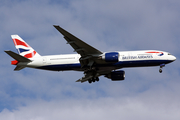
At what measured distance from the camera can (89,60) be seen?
47.7m

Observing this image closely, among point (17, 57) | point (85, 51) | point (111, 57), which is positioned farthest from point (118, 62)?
→ point (17, 57)

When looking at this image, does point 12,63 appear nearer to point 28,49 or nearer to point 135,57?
point 28,49

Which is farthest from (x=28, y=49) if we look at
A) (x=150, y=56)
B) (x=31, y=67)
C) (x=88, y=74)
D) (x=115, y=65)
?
(x=150, y=56)

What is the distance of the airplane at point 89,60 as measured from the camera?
151 ft

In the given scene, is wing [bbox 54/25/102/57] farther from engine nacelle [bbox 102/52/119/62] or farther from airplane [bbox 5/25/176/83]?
engine nacelle [bbox 102/52/119/62]

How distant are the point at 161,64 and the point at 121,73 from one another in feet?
27.0

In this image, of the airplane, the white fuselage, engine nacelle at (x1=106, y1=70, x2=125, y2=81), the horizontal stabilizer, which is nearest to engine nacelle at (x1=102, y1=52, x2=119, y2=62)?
the airplane

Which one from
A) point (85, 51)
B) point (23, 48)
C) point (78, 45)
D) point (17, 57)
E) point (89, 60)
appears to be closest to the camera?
point (78, 45)

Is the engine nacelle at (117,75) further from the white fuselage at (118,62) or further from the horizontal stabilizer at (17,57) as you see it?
the horizontal stabilizer at (17,57)

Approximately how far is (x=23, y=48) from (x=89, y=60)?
13391 mm

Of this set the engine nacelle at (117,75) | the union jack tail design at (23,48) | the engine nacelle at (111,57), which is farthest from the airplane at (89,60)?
the engine nacelle at (117,75)

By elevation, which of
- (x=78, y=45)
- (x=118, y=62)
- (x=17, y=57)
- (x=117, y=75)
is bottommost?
(x=117, y=75)

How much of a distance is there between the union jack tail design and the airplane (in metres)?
0.26

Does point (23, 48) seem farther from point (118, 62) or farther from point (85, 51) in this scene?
point (118, 62)
